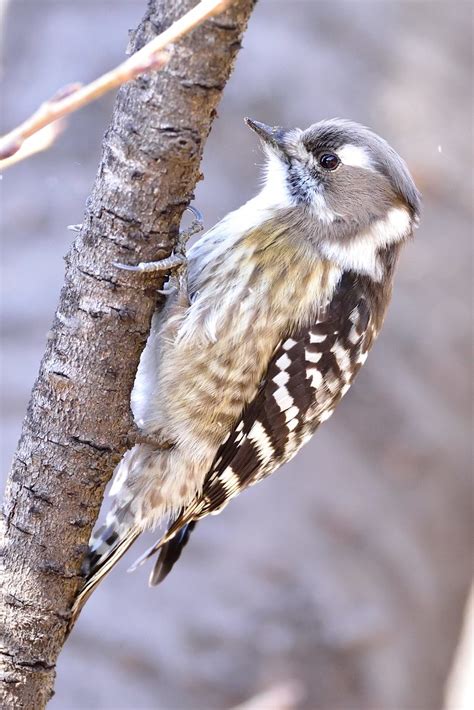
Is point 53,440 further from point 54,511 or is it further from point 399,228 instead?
point 399,228

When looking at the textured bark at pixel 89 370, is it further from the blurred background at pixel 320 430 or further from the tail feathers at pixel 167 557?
the blurred background at pixel 320 430

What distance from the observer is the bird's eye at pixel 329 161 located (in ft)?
10.2

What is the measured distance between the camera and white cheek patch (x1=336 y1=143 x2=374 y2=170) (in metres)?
3.09

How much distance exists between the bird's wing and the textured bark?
808 mm

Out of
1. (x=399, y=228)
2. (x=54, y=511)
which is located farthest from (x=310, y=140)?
(x=54, y=511)

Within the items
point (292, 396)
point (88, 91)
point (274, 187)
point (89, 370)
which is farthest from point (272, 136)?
point (88, 91)

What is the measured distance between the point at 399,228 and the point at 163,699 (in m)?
2.31


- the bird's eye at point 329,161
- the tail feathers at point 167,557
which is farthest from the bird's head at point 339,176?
the tail feathers at point 167,557

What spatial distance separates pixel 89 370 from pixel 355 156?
4.56 feet

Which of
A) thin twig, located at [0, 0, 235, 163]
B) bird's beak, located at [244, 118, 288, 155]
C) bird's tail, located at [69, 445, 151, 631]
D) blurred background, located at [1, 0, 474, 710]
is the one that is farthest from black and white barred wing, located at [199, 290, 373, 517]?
thin twig, located at [0, 0, 235, 163]

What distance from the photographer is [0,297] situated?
4.68 metres

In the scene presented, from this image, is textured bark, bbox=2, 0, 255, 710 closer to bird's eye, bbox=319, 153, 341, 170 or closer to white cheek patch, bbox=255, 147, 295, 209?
white cheek patch, bbox=255, 147, 295, 209

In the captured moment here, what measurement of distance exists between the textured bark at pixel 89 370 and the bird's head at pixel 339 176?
3.48ft

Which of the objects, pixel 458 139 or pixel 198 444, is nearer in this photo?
pixel 198 444
